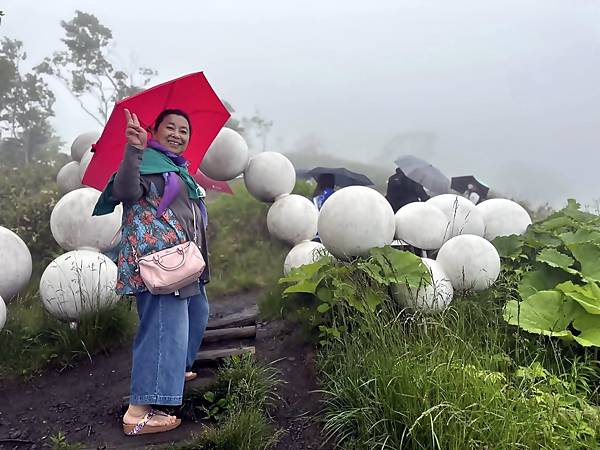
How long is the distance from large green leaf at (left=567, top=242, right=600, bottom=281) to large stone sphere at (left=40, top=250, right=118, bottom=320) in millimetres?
3650

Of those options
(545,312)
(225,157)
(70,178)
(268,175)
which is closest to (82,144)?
(70,178)

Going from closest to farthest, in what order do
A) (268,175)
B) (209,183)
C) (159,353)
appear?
(159,353)
(268,175)
(209,183)

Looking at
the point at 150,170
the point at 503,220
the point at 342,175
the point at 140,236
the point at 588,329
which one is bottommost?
the point at 588,329

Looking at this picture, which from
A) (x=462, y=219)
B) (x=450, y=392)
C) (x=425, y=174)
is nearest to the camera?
(x=450, y=392)

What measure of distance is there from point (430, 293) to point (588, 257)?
1.30 meters

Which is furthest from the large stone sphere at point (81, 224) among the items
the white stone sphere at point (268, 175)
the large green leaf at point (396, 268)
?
the large green leaf at point (396, 268)

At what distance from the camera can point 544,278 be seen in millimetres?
3949

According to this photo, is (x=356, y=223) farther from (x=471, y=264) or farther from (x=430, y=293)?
(x=471, y=264)

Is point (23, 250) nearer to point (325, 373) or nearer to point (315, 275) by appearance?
point (315, 275)

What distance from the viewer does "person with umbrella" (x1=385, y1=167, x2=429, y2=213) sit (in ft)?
23.3

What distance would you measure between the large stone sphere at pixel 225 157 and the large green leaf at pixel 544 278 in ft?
10.7

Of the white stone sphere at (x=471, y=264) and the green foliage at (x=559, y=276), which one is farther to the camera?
the white stone sphere at (x=471, y=264)

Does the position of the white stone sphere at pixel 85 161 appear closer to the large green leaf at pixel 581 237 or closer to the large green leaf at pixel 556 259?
the large green leaf at pixel 556 259

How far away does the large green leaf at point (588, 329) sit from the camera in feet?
10.1
